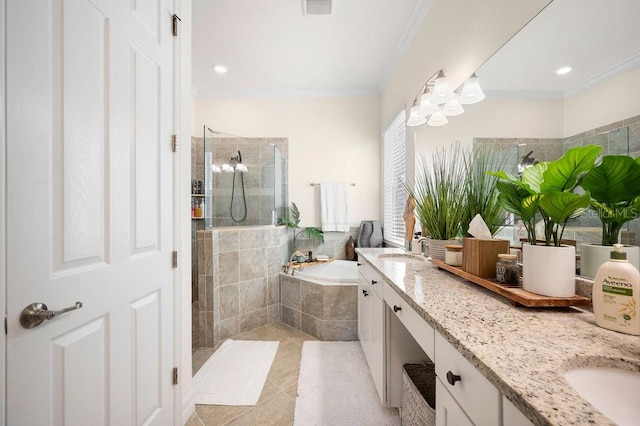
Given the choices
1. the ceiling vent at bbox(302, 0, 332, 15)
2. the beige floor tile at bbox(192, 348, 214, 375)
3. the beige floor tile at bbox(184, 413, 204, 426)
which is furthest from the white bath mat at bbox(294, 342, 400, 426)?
the ceiling vent at bbox(302, 0, 332, 15)

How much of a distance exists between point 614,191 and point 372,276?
3.75 feet

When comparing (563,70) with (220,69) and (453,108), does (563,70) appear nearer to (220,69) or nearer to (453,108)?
(453,108)

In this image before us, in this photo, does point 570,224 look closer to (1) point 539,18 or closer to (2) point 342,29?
(1) point 539,18

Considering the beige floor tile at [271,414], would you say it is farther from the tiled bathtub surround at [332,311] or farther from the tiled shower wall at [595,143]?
the tiled shower wall at [595,143]

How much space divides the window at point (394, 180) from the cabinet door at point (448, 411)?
1.83m

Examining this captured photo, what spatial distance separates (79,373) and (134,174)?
720 mm

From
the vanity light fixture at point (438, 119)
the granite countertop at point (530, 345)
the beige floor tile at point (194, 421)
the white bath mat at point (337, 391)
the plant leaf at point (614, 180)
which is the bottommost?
the beige floor tile at point (194, 421)

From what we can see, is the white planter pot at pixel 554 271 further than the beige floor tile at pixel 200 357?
No

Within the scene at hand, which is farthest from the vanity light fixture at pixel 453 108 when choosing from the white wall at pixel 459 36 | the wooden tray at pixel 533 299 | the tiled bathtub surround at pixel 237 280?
the tiled bathtub surround at pixel 237 280

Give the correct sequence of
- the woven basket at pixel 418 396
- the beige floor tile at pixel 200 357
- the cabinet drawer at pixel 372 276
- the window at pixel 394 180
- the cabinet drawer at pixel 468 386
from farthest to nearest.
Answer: the window at pixel 394 180
the beige floor tile at pixel 200 357
the cabinet drawer at pixel 372 276
the woven basket at pixel 418 396
the cabinet drawer at pixel 468 386

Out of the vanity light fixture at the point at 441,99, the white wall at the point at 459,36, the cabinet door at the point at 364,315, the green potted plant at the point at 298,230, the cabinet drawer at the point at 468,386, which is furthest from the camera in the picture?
the green potted plant at the point at 298,230

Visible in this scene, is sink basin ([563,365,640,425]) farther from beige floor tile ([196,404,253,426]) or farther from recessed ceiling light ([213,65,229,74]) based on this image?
recessed ceiling light ([213,65,229,74])

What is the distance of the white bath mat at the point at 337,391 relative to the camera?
1.43 metres

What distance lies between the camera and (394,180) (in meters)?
2.83
